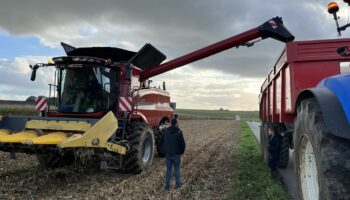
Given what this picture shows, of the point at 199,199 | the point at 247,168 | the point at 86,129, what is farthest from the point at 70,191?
the point at 247,168

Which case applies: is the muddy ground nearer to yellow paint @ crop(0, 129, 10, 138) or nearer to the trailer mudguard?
yellow paint @ crop(0, 129, 10, 138)

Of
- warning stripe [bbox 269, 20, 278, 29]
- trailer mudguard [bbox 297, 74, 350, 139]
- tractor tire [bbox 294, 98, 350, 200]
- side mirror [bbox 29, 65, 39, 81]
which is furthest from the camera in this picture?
warning stripe [bbox 269, 20, 278, 29]

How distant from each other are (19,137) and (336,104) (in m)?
6.11

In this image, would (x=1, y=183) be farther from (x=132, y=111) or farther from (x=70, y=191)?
(x=132, y=111)

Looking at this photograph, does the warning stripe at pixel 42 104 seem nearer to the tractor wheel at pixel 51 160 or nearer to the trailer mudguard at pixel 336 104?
the tractor wheel at pixel 51 160

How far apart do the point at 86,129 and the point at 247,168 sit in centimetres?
448

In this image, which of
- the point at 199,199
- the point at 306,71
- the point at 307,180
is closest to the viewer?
the point at 307,180

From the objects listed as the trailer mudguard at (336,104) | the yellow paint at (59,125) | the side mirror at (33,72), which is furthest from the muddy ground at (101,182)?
the trailer mudguard at (336,104)

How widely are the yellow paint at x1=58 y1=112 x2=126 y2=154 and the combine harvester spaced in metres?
3.31

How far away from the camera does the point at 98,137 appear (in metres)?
7.20

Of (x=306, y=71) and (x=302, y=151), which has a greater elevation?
(x=306, y=71)

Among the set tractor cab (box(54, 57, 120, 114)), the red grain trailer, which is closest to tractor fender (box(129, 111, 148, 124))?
→ tractor cab (box(54, 57, 120, 114))

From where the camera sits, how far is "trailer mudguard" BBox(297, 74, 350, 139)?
120 inches

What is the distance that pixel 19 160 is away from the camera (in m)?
10.4
